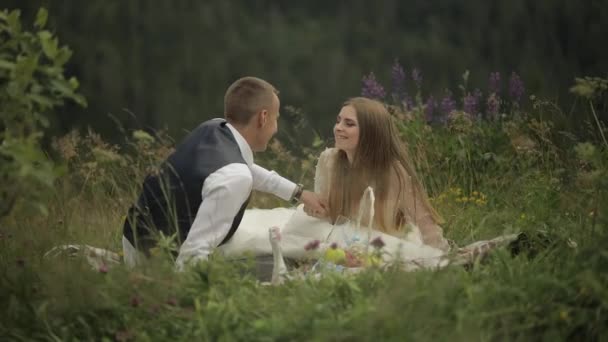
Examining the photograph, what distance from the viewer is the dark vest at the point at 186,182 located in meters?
3.75

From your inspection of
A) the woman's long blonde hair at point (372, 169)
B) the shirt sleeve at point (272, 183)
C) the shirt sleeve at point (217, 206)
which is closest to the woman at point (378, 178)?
the woman's long blonde hair at point (372, 169)

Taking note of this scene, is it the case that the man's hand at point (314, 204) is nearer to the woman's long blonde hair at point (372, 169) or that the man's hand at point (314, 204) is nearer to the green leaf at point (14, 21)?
the woman's long blonde hair at point (372, 169)

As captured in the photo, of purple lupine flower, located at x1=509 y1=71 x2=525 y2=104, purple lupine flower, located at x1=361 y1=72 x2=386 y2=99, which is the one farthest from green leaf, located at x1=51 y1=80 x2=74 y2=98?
purple lupine flower, located at x1=509 y1=71 x2=525 y2=104

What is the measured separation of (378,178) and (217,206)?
3.25ft

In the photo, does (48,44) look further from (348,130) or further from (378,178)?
(378,178)

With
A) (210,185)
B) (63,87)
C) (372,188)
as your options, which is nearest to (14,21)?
(63,87)

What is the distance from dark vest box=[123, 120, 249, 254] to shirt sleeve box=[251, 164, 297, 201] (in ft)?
1.41

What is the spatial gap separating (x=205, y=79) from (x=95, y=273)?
4.46m

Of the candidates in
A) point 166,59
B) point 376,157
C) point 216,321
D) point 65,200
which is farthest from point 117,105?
point 216,321

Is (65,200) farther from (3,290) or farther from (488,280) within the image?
(488,280)

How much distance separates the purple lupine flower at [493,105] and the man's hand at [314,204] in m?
1.73

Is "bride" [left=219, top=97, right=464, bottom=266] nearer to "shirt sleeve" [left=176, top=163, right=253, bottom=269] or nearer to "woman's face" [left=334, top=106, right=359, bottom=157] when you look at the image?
"woman's face" [left=334, top=106, right=359, bottom=157]

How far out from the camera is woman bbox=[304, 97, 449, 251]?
13.9 ft

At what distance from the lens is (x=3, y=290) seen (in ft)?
10.3
